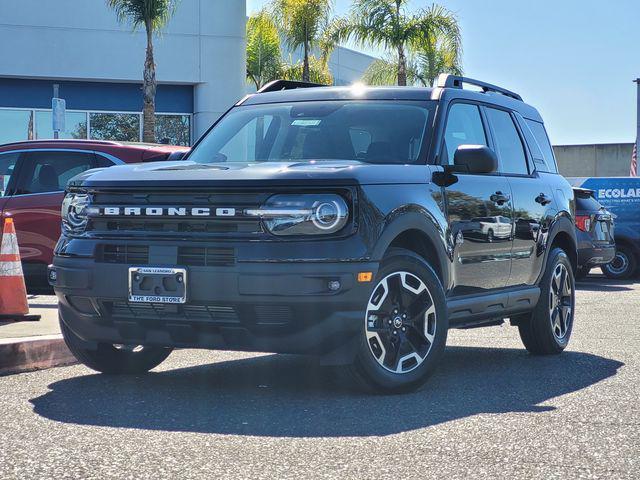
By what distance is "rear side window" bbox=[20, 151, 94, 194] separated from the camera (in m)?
12.0

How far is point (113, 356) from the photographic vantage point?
7176mm

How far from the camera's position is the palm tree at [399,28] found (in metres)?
34.3

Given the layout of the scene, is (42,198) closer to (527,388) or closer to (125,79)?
(527,388)

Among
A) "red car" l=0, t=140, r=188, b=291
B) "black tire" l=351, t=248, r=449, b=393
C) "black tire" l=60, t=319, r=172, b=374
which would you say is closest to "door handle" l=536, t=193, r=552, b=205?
"black tire" l=351, t=248, r=449, b=393

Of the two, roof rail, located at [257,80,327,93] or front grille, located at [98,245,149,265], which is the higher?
roof rail, located at [257,80,327,93]

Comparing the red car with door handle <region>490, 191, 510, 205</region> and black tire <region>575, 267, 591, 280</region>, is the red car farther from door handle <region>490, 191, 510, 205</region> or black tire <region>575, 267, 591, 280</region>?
black tire <region>575, 267, 591, 280</region>

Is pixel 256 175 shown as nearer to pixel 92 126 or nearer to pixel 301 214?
pixel 301 214

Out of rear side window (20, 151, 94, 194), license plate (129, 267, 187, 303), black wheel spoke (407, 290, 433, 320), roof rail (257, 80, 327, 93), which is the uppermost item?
roof rail (257, 80, 327, 93)

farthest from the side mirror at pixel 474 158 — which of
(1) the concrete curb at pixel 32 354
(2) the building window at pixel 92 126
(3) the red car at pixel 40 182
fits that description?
(2) the building window at pixel 92 126

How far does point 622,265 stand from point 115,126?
15770 millimetres

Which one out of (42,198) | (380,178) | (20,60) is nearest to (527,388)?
(380,178)

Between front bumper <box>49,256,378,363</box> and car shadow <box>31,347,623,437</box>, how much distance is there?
0.34 meters

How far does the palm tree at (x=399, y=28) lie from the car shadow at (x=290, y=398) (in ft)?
88.7

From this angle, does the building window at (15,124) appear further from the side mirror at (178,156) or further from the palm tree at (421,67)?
the side mirror at (178,156)
